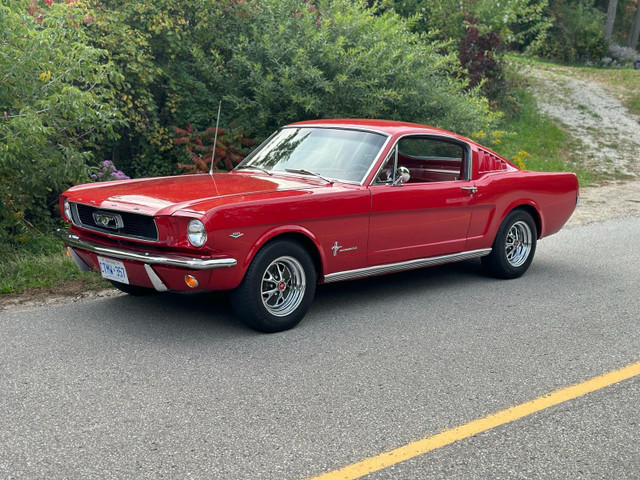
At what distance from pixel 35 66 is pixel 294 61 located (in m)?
3.96

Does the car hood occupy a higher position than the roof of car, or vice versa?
the roof of car

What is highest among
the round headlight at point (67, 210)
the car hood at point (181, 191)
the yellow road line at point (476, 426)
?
the car hood at point (181, 191)

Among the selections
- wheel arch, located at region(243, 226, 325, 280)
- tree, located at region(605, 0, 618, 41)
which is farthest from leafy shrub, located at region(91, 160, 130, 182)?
tree, located at region(605, 0, 618, 41)

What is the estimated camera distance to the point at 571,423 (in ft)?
12.8

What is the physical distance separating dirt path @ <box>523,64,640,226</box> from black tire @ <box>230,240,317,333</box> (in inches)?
267

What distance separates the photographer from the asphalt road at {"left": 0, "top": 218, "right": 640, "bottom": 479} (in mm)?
3447

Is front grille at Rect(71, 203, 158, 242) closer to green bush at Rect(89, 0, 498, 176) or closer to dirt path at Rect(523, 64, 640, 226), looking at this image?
green bush at Rect(89, 0, 498, 176)

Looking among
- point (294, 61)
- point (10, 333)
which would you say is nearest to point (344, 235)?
point (10, 333)

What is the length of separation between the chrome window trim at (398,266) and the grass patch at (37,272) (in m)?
2.22

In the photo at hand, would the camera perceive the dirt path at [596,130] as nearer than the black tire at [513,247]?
No

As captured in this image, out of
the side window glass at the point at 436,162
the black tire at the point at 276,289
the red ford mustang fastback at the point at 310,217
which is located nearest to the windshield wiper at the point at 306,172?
the red ford mustang fastback at the point at 310,217

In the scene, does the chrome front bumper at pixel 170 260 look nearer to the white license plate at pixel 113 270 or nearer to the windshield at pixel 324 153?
the white license plate at pixel 113 270

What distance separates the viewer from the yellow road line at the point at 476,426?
3.37m

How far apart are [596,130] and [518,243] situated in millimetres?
14672
